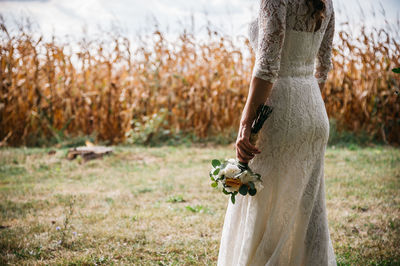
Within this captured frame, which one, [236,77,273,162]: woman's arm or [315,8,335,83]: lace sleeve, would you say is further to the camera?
[315,8,335,83]: lace sleeve

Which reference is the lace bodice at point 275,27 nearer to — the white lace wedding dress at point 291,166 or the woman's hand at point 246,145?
the white lace wedding dress at point 291,166

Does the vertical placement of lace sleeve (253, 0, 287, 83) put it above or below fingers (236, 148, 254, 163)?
above

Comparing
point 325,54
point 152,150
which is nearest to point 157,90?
point 152,150

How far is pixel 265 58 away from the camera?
1.68 m

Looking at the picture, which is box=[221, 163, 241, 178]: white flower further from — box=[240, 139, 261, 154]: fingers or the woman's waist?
the woman's waist

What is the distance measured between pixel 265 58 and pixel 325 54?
67 centimetres

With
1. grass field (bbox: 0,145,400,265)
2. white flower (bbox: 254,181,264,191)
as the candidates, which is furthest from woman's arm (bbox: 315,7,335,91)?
grass field (bbox: 0,145,400,265)

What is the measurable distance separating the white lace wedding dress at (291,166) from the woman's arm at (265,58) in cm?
2

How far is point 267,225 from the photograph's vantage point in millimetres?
1892

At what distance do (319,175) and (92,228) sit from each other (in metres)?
2.29

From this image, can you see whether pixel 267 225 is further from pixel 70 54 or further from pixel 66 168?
pixel 70 54

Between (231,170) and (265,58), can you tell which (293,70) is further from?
(231,170)

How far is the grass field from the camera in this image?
284cm

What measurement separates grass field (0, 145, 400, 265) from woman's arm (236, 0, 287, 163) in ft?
4.67
